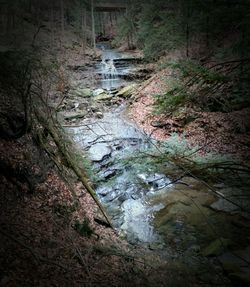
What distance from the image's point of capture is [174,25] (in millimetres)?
18219

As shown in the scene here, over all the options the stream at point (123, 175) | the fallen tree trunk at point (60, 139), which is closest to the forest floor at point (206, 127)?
the stream at point (123, 175)

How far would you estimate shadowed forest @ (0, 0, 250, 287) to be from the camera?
568 centimetres

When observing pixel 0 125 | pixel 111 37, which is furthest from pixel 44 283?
pixel 111 37

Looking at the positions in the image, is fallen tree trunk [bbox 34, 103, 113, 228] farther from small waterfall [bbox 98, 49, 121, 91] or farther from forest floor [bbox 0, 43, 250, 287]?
small waterfall [bbox 98, 49, 121, 91]

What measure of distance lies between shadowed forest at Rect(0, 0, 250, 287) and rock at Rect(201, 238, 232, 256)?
0.12 ft

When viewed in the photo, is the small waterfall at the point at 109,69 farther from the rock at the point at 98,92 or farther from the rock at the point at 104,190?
the rock at the point at 104,190

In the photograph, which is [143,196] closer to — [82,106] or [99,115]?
[99,115]

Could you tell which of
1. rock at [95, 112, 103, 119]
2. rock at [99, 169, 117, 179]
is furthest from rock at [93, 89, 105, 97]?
rock at [99, 169, 117, 179]

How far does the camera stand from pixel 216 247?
6.83m

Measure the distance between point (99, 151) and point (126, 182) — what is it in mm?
2375

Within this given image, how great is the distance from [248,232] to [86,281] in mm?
4485

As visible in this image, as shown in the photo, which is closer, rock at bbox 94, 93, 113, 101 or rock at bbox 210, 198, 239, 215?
rock at bbox 210, 198, 239, 215

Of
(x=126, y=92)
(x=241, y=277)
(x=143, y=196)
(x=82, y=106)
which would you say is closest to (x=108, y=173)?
(x=143, y=196)

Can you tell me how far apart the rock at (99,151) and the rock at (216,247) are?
564cm
